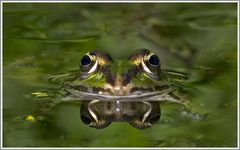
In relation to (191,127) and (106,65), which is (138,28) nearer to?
(106,65)

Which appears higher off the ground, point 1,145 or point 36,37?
point 36,37

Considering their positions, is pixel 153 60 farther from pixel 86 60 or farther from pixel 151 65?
pixel 86 60

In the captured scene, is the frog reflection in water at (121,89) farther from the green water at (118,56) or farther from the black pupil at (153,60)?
the green water at (118,56)

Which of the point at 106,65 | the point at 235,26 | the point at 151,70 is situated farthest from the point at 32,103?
the point at 235,26

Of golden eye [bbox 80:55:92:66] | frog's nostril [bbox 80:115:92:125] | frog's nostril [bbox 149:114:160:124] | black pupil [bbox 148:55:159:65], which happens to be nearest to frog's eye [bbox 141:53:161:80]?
black pupil [bbox 148:55:159:65]

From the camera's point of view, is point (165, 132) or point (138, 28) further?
point (138, 28)

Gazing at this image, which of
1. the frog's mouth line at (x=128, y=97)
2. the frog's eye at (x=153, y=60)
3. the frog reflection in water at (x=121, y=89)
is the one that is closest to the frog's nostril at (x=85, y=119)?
the frog reflection in water at (x=121, y=89)

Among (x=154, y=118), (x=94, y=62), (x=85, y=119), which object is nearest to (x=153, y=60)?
(x=94, y=62)
